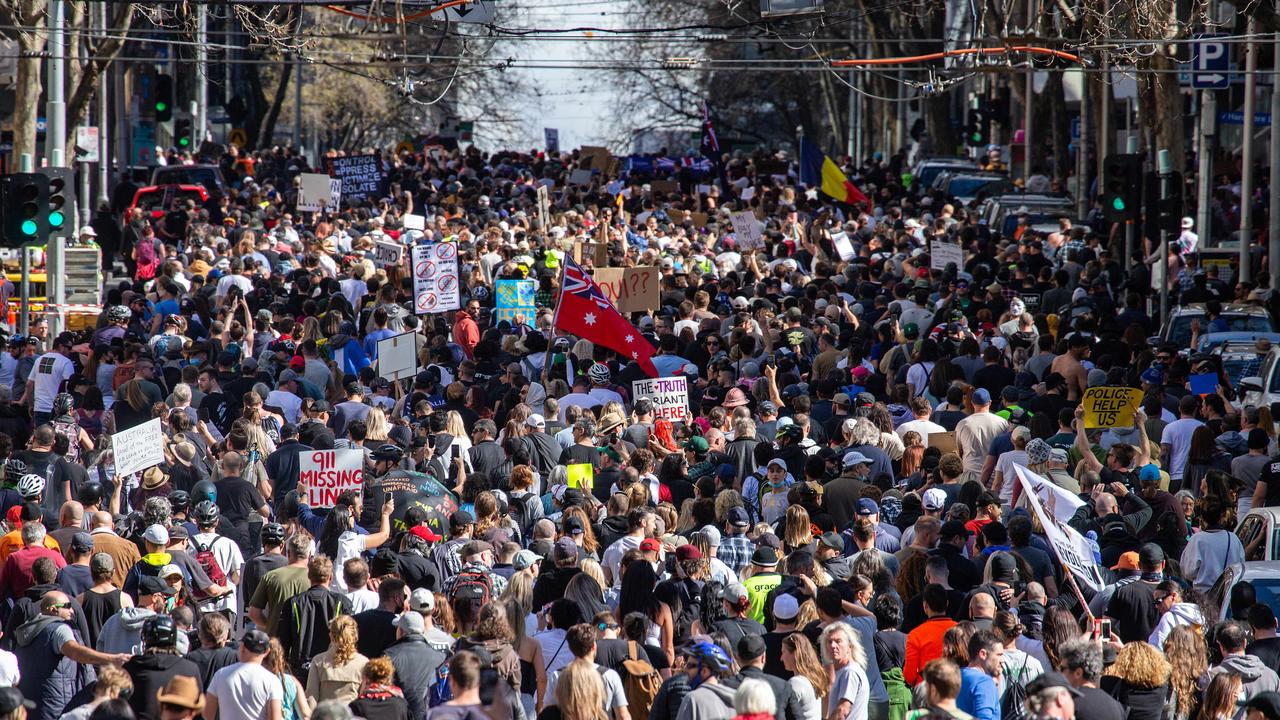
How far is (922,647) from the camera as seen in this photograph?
931 centimetres

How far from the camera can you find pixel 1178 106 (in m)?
29.2

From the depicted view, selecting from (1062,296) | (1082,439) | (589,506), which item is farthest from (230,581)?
(1062,296)

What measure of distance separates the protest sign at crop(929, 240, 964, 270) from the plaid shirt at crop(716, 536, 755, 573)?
12830 mm

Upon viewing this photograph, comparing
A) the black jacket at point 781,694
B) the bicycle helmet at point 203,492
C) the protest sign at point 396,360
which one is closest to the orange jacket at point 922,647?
the black jacket at point 781,694

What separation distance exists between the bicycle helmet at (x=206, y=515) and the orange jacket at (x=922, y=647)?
416cm

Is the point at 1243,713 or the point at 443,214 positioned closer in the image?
the point at 1243,713

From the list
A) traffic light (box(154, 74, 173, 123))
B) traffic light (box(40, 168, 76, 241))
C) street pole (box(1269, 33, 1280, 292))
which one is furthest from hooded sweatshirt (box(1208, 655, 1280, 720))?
traffic light (box(154, 74, 173, 123))

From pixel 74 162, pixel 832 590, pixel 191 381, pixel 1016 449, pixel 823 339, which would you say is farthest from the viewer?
pixel 74 162

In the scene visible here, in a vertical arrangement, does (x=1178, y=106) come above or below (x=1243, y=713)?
above

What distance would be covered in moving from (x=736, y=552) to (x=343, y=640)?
9.84 feet

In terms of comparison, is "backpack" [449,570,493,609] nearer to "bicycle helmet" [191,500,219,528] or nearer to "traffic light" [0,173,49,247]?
"bicycle helmet" [191,500,219,528]

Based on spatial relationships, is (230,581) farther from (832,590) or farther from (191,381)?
(191,381)

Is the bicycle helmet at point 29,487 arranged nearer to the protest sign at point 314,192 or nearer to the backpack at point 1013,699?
the backpack at point 1013,699

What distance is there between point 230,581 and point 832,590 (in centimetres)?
376
